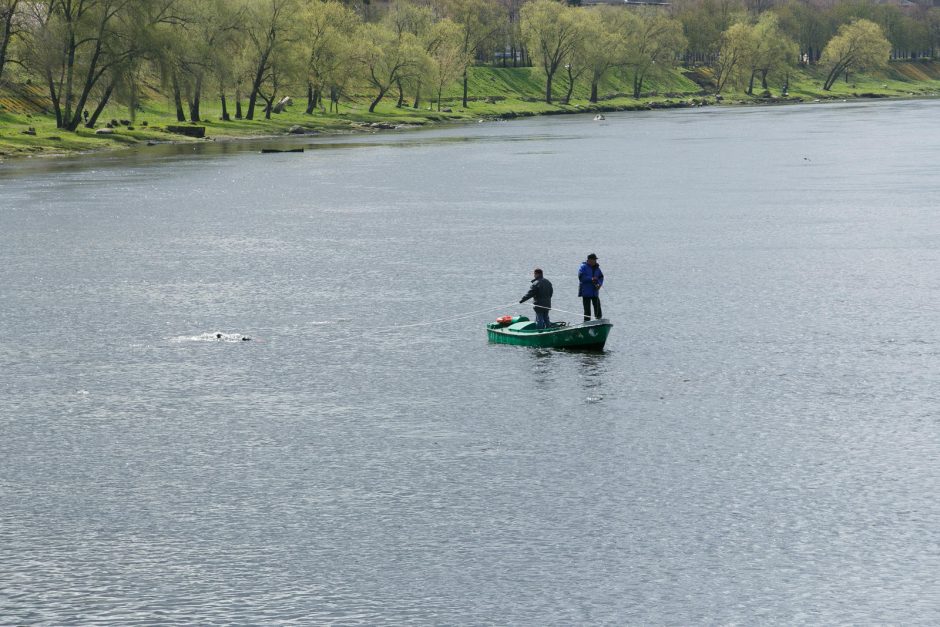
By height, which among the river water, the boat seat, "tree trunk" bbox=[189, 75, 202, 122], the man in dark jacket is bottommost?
Result: the river water

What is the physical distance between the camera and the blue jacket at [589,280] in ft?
140

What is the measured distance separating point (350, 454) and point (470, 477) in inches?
130

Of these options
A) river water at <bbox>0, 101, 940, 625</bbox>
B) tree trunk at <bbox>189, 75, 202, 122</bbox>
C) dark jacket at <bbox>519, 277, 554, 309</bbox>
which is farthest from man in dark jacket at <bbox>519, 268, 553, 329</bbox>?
tree trunk at <bbox>189, 75, 202, 122</bbox>

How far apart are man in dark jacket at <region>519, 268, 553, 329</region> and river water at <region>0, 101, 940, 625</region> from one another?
1908mm

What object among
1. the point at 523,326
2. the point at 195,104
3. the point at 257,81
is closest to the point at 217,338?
the point at 523,326

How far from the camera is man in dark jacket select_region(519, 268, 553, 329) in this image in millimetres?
41281

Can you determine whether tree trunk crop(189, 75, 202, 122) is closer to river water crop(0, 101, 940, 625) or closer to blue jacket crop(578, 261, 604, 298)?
river water crop(0, 101, 940, 625)

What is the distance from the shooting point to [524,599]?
2170 cm

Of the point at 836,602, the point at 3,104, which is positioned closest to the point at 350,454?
the point at 836,602

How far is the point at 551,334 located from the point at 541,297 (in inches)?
55.4

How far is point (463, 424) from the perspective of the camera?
1275 inches

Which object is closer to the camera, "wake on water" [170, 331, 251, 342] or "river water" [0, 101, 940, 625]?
"river water" [0, 101, 940, 625]

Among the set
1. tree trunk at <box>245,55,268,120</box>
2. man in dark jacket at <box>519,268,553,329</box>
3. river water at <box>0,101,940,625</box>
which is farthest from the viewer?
tree trunk at <box>245,55,268,120</box>

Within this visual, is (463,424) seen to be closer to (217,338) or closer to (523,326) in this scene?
(523,326)
